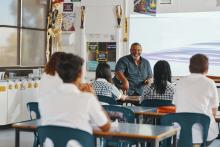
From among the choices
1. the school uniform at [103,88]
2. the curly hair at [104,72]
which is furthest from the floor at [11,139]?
the curly hair at [104,72]

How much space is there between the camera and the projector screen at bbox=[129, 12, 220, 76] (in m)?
7.61

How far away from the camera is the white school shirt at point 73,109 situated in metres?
3.05

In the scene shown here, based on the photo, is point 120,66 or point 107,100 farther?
point 120,66

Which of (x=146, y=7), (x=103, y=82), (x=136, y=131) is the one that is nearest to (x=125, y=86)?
(x=103, y=82)

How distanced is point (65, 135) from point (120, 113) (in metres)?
1.39

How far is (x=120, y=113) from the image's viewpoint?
441 cm

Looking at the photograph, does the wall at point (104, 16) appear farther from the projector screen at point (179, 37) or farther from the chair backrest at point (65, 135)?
the chair backrest at point (65, 135)

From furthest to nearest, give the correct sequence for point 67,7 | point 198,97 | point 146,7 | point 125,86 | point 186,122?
point 67,7
point 146,7
point 125,86
point 198,97
point 186,122

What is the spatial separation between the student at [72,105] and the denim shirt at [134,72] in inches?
143

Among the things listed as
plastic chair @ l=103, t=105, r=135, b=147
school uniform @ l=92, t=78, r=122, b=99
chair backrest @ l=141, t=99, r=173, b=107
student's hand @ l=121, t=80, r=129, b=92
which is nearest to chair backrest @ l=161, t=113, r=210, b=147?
plastic chair @ l=103, t=105, r=135, b=147

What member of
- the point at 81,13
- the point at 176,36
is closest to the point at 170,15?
the point at 176,36

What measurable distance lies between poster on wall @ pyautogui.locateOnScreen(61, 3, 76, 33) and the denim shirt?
2.49 meters

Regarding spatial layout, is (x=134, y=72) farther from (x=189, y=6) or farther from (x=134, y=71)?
(x=189, y=6)

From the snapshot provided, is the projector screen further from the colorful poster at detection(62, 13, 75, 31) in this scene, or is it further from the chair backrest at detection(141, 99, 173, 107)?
the chair backrest at detection(141, 99, 173, 107)
